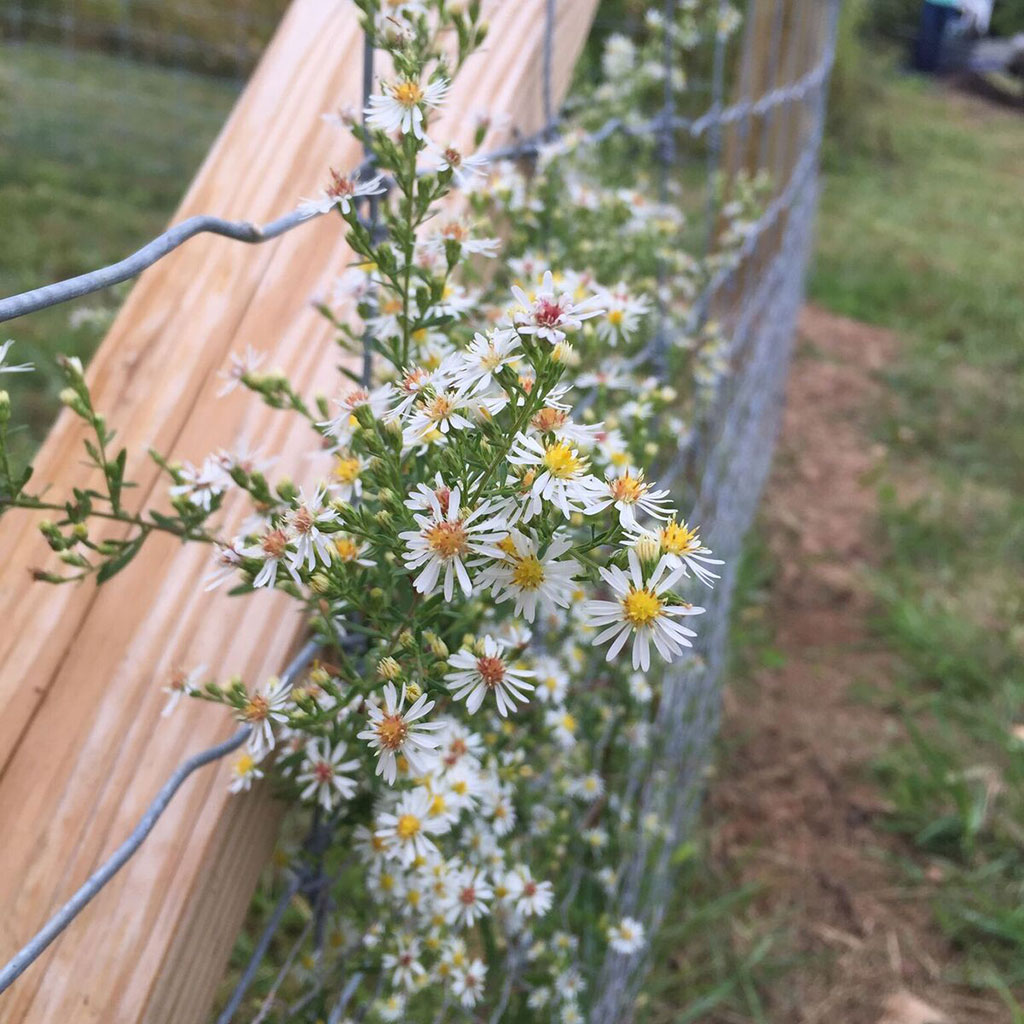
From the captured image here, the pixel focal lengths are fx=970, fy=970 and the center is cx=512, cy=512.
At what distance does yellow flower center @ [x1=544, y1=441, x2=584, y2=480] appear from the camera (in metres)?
0.49

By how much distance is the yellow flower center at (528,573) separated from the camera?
1.63ft

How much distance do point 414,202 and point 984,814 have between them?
5.89 feet

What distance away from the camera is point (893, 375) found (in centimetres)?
399

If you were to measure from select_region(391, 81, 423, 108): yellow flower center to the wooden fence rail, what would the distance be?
0.32 meters

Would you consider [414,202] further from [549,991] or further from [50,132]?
[50,132]

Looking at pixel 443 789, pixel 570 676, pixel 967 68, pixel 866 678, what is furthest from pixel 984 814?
pixel 967 68

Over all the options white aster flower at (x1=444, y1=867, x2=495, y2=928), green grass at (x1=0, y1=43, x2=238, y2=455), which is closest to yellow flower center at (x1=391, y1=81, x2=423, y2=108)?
white aster flower at (x1=444, y1=867, x2=495, y2=928)

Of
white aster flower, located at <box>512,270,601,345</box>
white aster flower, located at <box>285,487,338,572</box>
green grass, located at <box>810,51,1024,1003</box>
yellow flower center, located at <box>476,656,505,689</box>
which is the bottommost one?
green grass, located at <box>810,51,1024,1003</box>

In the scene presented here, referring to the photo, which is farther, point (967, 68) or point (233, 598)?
point (967, 68)

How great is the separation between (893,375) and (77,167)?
3484 millimetres

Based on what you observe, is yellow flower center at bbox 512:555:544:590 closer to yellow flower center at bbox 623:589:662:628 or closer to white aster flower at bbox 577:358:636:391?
yellow flower center at bbox 623:589:662:628

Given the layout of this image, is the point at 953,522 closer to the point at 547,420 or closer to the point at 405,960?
the point at 405,960

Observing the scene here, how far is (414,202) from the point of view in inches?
27.3

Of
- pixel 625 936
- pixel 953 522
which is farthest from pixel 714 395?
pixel 953 522
